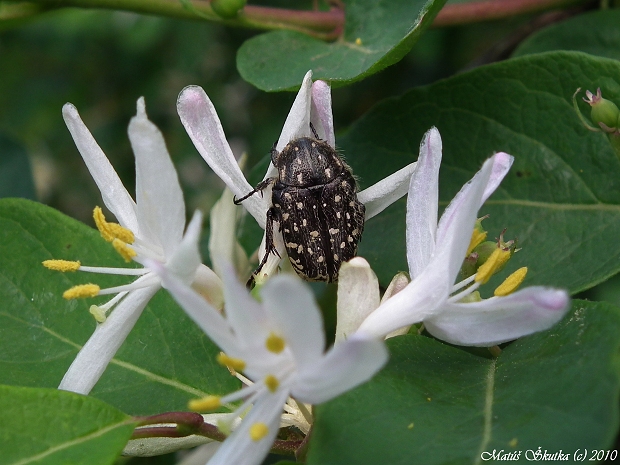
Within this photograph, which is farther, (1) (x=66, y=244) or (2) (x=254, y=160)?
(2) (x=254, y=160)

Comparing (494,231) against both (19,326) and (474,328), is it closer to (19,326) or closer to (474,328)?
(474,328)

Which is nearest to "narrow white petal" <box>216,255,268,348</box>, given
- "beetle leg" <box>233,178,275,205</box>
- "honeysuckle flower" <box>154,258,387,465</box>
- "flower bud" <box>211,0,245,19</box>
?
"honeysuckle flower" <box>154,258,387,465</box>

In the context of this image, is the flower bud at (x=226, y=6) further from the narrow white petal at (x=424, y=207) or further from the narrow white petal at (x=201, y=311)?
the narrow white petal at (x=201, y=311)

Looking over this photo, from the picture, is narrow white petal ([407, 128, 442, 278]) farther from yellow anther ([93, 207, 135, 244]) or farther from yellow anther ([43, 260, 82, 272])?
yellow anther ([43, 260, 82, 272])

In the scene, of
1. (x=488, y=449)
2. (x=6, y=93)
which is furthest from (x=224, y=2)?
(x=6, y=93)

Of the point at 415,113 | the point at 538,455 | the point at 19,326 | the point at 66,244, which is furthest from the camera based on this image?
the point at 415,113

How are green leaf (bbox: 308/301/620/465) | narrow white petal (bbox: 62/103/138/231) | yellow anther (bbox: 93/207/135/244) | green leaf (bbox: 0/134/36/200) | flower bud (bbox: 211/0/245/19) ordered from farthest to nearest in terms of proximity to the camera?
green leaf (bbox: 0/134/36/200) < flower bud (bbox: 211/0/245/19) < narrow white petal (bbox: 62/103/138/231) < yellow anther (bbox: 93/207/135/244) < green leaf (bbox: 308/301/620/465)

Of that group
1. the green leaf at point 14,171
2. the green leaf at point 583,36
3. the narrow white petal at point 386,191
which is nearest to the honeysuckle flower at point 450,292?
the narrow white petal at point 386,191
